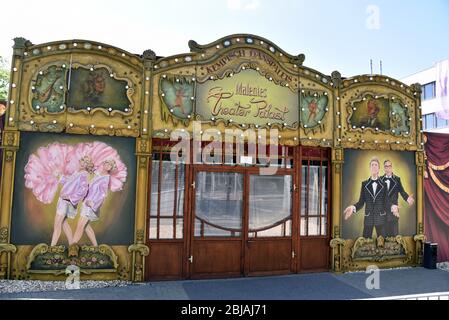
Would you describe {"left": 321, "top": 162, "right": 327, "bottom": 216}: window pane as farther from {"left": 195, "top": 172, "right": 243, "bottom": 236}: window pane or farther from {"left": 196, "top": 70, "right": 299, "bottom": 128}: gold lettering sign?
{"left": 195, "top": 172, "right": 243, "bottom": 236}: window pane

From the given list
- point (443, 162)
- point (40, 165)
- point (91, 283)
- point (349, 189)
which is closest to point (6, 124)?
point (40, 165)

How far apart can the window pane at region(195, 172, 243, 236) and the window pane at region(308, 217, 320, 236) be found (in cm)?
153

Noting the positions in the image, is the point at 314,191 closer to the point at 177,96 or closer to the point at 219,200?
the point at 219,200

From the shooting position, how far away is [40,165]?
5918mm

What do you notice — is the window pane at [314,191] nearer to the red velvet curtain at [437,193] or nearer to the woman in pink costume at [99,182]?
the red velvet curtain at [437,193]

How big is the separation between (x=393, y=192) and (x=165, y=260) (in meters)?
5.11

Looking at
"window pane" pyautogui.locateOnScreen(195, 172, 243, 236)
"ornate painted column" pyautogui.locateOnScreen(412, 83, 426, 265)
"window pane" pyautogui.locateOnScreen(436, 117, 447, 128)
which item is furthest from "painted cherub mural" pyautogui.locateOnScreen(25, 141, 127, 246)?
"window pane" pyautogui.locateOnScreen(436, 117, 447, 128)

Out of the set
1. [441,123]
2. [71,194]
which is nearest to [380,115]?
[71,194]

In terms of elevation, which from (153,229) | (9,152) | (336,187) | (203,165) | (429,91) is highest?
(429,91)

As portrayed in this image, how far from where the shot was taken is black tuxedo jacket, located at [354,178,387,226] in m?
7.47

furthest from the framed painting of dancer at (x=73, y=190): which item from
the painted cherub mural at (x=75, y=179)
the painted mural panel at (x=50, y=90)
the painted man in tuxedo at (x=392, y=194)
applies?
the painted man in tuxedo at (x=392, y=194)

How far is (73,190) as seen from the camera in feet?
19.8

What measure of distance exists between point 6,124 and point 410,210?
8244mm
